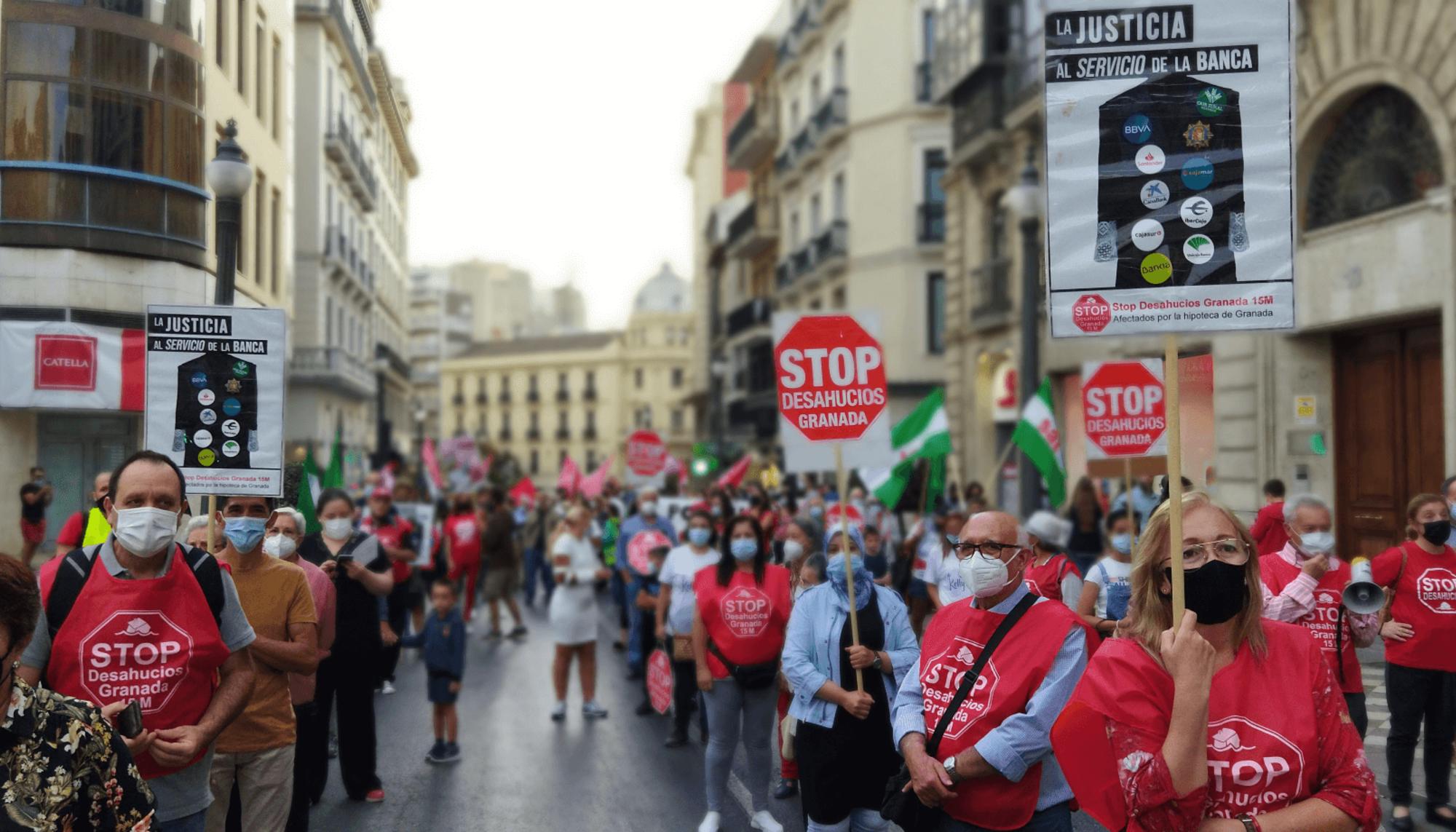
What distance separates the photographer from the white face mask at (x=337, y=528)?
28.3 ft

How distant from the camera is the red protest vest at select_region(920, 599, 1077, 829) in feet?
13.7

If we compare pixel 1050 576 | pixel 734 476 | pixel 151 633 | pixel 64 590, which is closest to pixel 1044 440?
pixel 1050 576

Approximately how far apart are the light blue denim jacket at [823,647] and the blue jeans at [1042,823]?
1376mm

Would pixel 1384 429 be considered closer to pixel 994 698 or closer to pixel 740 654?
pixel 740 654

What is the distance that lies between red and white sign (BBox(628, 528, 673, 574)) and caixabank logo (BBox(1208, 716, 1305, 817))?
10.1m

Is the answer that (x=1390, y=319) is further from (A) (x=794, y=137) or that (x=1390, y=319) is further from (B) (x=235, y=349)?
(A) (x=794, y=137)

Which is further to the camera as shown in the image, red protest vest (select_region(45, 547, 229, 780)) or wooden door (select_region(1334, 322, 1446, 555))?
wooden door (select_region(1334, 322, 1446, 555))

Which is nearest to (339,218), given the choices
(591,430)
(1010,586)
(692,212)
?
(1010,586)

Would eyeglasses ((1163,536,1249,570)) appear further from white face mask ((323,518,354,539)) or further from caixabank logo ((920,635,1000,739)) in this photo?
white face mask ((323,518,354,539))

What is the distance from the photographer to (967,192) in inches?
1089

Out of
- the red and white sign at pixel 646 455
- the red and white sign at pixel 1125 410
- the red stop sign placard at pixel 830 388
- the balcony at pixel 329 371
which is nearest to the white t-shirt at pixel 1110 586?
the red stop sign placard at pixel 830 388

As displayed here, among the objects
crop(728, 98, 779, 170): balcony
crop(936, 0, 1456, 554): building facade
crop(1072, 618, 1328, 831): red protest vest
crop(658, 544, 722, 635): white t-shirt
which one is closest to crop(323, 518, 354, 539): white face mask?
crop(658, 544, 722, 635): white t-shirt

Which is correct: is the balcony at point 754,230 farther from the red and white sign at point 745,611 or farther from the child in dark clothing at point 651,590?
the red and white sign at point 745,611

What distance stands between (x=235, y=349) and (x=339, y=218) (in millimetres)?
21792
